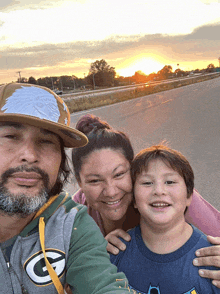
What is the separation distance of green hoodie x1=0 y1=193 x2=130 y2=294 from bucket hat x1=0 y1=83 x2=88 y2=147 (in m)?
0.49

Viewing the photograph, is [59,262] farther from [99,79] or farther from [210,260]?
[99,79]

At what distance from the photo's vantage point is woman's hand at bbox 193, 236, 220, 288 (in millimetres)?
1835

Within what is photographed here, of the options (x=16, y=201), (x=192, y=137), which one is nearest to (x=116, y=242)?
(x=16, y=201)

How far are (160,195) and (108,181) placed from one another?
417 millimetres

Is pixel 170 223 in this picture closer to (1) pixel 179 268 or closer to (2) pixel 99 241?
(1) pixel 179 268

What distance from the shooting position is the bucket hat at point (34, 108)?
1.59 meters

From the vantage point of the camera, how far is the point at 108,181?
2314 millimetres

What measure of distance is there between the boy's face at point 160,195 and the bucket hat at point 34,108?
0.66 metres

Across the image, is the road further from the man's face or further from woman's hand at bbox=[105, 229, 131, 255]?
the man's face

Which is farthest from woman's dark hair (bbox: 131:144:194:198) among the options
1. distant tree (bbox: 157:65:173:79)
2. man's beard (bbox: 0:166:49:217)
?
distant tree (bbox: 157:65:173:79)

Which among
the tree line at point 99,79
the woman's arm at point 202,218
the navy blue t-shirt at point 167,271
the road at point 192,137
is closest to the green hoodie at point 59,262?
the navy blue t-shirt at point 167,271

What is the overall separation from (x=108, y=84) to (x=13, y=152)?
3571 inches

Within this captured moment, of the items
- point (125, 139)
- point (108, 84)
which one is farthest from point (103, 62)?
point (125, 139)

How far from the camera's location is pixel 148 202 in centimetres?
214
